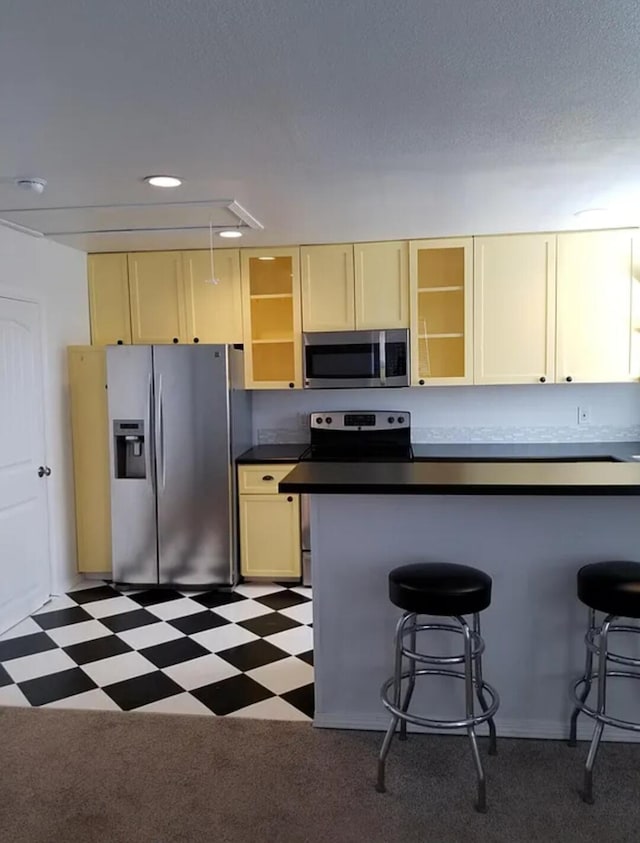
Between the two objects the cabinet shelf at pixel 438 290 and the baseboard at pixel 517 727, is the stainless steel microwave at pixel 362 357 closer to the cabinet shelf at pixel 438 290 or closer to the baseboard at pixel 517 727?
the cabinet shelf at pixel 438 290

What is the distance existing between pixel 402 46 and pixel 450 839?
229cm

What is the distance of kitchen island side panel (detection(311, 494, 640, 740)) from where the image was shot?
2.49 m

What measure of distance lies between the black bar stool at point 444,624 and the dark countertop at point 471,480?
0.29 meters

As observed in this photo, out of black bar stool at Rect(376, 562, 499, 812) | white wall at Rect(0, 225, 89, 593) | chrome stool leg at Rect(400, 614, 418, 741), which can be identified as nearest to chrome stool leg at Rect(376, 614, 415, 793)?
black bar stool at Rect(376, 562, 499, 812)

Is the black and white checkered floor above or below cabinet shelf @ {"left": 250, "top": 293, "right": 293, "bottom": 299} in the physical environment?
below

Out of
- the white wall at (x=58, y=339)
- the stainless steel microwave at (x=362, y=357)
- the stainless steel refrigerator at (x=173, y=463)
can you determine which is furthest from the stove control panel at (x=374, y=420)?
the white wall at (x=58, y=339)

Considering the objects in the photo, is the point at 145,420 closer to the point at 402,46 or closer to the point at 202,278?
the point at 202,278

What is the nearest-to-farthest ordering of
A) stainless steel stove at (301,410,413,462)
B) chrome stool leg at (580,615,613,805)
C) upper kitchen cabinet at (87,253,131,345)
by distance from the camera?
1. chrome stool leg at (580,615,613,805)
2. upper kitchen cabinet at (87,253,131,345)
3. stainless steel stove at (301,410,413,462)

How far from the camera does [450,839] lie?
1995 millimetres

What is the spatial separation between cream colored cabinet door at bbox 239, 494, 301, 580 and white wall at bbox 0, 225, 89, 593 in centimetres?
118

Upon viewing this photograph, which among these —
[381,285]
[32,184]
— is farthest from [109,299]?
[381,285]

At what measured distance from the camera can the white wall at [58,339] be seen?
3967 mm

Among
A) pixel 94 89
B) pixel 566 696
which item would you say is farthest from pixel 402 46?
pixel 566 696

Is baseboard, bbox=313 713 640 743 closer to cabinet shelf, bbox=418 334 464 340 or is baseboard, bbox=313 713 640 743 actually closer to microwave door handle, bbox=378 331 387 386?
microwave door handle, bbox=378 331 387 386
